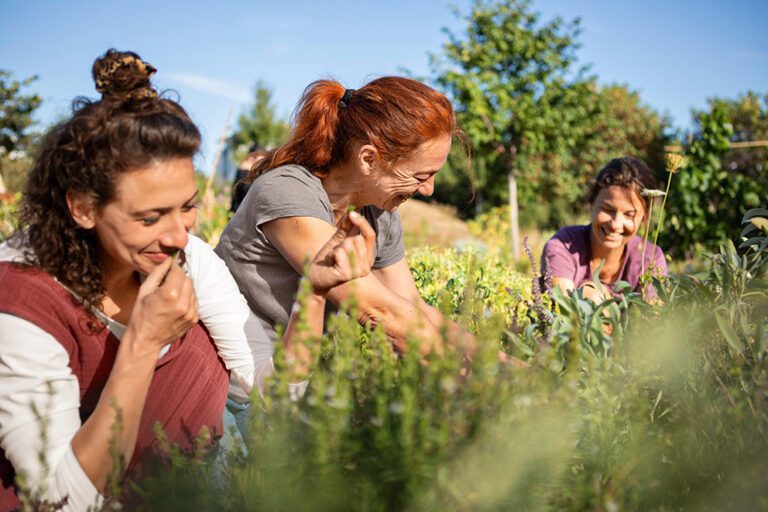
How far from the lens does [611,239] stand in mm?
3539

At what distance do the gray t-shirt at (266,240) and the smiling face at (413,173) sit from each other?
23 cm

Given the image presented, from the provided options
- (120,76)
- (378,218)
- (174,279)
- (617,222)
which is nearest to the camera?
(174,279)

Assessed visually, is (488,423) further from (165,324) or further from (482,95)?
(482,95)

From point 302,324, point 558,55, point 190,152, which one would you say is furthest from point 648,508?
point 558,55

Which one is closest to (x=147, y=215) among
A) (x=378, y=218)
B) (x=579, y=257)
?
(x=378, y=218)

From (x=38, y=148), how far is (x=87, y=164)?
242 millimetres

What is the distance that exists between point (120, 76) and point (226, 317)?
78cm

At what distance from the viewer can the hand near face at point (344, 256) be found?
1.74m

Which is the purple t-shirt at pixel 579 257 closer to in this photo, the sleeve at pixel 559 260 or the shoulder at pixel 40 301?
the sleeve at pixel 559 260

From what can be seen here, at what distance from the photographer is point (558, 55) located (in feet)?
32.3

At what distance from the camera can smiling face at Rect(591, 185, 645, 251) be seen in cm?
352

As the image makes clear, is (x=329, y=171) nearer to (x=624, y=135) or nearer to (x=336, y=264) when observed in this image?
(x=336, y=264)

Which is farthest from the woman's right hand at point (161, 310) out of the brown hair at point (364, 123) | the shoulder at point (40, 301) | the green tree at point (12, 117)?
the green tree at point (12, 117)

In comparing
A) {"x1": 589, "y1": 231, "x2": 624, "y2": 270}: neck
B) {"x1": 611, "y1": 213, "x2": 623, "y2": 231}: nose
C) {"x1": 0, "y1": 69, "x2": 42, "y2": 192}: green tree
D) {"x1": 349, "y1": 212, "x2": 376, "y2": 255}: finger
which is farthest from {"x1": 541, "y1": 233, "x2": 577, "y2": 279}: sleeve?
{"x1": 0, "y1": 69, "x2": 42, "y2": 192}: green tree
